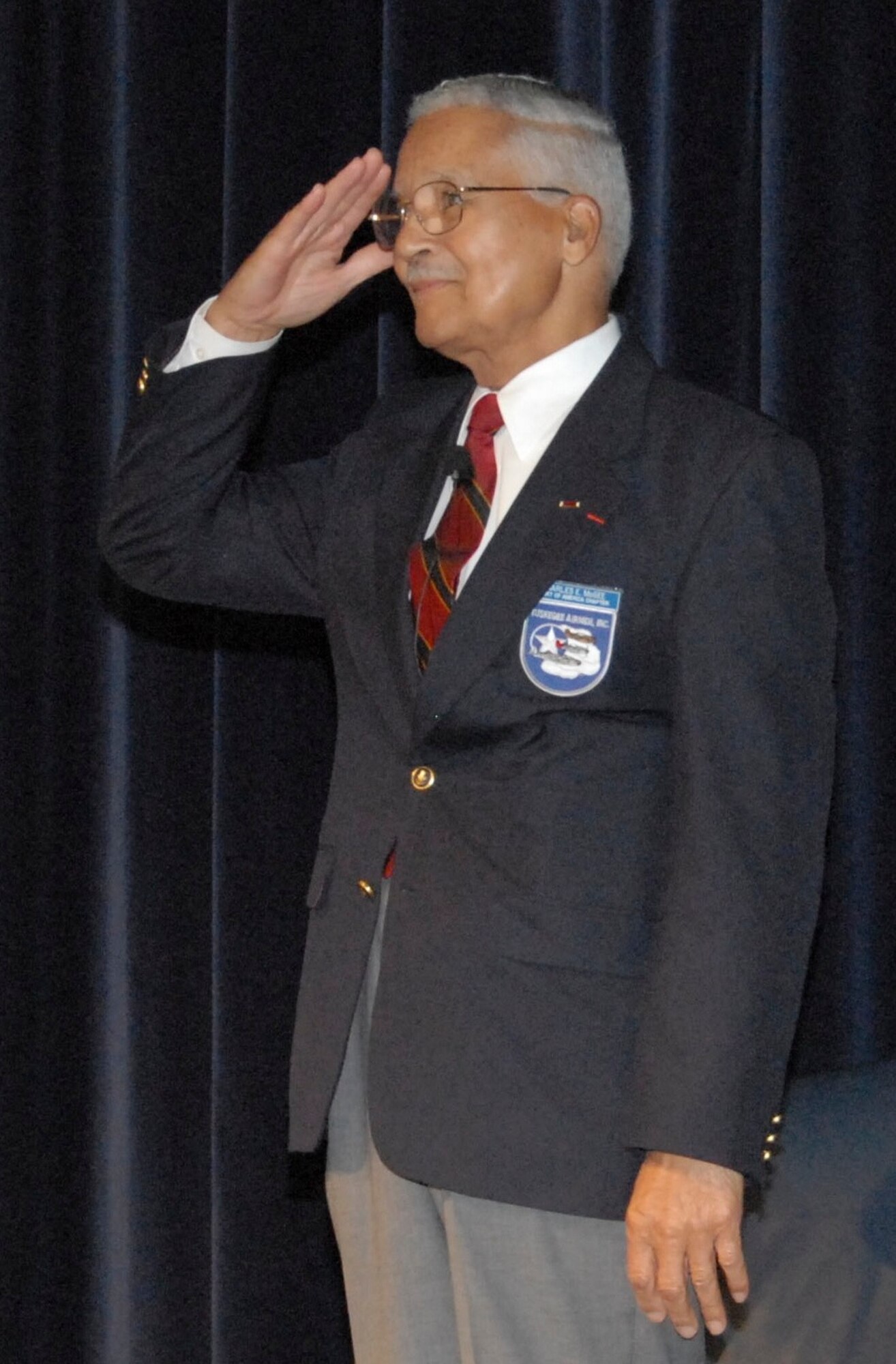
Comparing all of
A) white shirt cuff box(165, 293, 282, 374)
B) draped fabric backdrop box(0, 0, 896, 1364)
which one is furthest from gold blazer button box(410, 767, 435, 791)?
draped fabric backdrop box(0, 0, 896, 1364)

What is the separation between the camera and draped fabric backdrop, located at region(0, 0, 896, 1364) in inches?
92.3

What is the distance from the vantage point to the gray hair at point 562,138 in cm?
175

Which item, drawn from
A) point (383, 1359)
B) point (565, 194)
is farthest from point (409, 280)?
point (383, 1359)

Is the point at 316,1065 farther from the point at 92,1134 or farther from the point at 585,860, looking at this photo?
the point at 92,1134

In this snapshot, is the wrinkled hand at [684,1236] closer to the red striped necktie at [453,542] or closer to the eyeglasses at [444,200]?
the red striped necktie at [453,542]

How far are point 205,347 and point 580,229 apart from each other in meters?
0.39

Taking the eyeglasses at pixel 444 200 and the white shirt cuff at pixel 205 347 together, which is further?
the white shirt cuff at pixel 205 347

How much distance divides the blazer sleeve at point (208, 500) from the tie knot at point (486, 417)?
226 mm

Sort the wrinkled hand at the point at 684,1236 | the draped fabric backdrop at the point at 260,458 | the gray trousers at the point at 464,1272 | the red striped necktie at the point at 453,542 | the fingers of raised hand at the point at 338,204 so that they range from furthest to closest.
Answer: the draped fabric backdrop at the point at 260,458, the fingers of raised hand at the point at 338,204, the red striped necktie at the point at 453,542, the gray trousers at the point at 464,1272, the wrinkled hand at the point at 684,1236

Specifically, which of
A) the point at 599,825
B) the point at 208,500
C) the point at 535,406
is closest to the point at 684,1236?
the point at 599,825

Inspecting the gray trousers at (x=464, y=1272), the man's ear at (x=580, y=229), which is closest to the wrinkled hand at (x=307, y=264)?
the man's ear at (x=580, y=229)

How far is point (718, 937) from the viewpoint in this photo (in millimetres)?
1488

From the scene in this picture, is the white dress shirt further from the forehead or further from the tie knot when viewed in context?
the forehead

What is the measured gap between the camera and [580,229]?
68.9 inches
